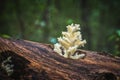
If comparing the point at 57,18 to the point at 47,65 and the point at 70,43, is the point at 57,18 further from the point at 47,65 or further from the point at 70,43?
the point at 47,65

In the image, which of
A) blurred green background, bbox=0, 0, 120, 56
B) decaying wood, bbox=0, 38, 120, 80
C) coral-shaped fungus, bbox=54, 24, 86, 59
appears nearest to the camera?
decaying wood, bbox=0, 38, 120, 80

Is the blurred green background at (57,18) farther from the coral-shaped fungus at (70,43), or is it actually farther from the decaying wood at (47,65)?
the decaying wood at (47,65)

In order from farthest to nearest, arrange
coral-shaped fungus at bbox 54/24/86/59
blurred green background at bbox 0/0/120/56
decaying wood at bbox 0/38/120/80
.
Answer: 1. blurred green background at bbox 0/0/120/56
2. coral-shaped fungus at bbox 54/24/86/59
3. decaying wood at bbox 0/38/120/80

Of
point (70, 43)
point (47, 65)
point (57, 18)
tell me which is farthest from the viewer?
point (57, 18)

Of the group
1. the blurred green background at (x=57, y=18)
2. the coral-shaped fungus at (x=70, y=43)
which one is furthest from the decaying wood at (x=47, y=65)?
the blurred green background at (x=57, y=18)

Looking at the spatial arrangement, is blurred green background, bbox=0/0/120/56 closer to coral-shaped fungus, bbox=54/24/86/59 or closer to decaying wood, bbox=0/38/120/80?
coral-shaped fungus, bbox=54/24/86/59

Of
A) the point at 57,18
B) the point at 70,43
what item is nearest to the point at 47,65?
the point at 70,43

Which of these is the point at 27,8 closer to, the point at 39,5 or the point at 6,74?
the point at 39,5

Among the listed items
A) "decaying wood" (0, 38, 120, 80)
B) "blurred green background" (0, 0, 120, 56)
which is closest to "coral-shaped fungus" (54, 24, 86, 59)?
"decaying wood" (0, 38, 120, 80)
